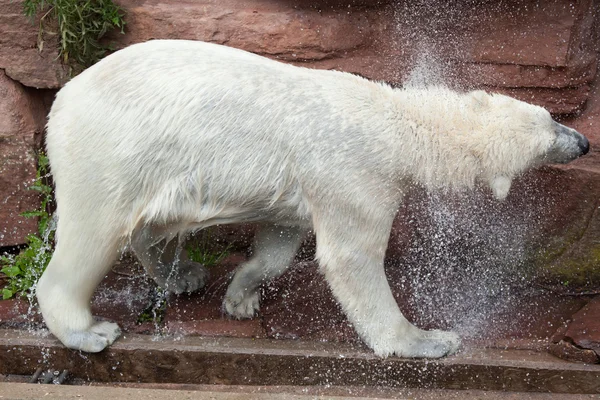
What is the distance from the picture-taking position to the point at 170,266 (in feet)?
16.9

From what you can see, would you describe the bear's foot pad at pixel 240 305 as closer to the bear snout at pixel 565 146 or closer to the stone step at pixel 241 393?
the stone step at pixel 241 393

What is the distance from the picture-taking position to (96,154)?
4121 millimetres

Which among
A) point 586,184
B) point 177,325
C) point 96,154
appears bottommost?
point 177,325

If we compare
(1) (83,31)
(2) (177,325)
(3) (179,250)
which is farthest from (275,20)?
(2) (177,325)

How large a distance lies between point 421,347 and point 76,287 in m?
1.82

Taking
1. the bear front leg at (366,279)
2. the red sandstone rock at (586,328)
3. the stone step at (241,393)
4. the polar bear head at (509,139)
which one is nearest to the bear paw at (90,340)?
the stone step at (241,393)

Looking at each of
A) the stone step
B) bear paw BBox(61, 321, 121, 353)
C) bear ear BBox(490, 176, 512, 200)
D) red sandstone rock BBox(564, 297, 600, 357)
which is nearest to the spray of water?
red sandstone rock BBox(564, 297, 600, 357)

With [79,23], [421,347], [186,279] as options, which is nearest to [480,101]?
[421,347]

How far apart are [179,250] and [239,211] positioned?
924 millimetres

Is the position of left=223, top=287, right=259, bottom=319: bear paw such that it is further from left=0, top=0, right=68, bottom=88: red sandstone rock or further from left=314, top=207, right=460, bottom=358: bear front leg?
left=0, top=0, right=68, bottom=88: red sandstone rock

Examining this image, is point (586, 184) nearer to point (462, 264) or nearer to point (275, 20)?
point (462, 264)

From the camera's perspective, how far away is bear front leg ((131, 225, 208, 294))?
4857 mm

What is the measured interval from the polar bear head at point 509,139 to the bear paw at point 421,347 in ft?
2.74

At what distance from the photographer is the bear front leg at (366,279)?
4.23m
